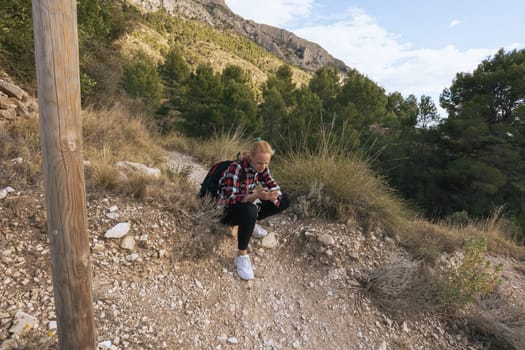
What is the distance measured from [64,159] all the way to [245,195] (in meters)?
1.40

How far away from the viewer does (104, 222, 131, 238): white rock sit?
2.06m

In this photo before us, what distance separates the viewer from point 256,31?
8112 cm

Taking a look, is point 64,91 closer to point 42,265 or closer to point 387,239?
point 42,265

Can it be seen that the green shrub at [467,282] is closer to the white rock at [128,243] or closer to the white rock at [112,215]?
the white rock at [128,243]

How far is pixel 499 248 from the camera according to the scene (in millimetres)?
3803

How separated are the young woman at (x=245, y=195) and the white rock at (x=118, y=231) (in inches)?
30.8

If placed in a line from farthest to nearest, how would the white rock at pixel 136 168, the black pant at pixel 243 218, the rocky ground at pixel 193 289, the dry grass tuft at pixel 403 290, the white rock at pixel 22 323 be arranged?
the white rock at pixel 136 168, the dry grass tuft at pixel 403 290, the black pant at pixel 243 218, the rocky ground at pixel 193 289, the white rock at pixel 22 323

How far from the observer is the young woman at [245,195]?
217 centimetres

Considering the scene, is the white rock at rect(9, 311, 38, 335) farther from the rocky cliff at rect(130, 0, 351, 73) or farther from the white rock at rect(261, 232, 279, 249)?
the rocky cliff at rect(130, 0, 351, 73)

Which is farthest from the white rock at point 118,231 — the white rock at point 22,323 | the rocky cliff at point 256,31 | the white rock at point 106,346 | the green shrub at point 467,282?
the rocky cliff at point 256,31

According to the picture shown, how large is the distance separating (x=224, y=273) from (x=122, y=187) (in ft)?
4.06

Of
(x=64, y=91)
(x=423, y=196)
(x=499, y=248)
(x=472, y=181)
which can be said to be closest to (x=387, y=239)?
(x=499, y=248)

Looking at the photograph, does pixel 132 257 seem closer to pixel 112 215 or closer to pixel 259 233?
pixel 112 215

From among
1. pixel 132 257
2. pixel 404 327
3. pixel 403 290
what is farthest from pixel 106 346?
pixel 403 290
